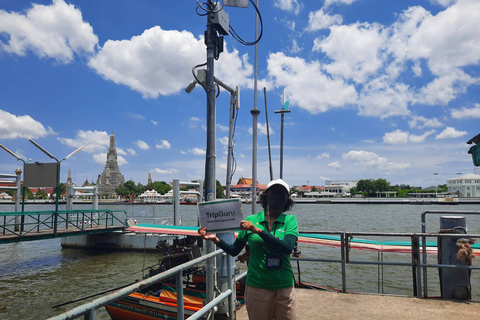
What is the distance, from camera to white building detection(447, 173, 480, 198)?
156m

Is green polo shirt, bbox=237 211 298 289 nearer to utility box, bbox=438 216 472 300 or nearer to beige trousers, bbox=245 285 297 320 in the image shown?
beige trousers, bbox=245 285 297 320

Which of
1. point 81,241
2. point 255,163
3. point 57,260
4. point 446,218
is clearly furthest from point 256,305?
point 81,241

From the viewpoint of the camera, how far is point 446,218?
20.8 ft

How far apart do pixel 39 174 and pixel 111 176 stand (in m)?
184

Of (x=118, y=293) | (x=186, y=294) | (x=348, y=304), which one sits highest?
(x=118, y=293)

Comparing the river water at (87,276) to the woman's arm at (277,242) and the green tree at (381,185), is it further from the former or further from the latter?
the green tree at (381,185)

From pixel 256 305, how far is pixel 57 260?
74.6 feet

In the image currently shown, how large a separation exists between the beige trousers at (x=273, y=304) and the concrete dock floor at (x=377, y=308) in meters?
2.36

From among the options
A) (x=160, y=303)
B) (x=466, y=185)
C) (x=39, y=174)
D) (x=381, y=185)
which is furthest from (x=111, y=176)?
(x=160, y=303)

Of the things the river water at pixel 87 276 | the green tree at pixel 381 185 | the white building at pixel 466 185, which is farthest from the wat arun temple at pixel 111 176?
the river water at pixel 87 276

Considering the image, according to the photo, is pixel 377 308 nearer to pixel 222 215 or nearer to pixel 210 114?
pixel 222 215

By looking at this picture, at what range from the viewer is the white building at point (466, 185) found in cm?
15600

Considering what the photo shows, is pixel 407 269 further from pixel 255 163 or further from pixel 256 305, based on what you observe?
pixel 256 305

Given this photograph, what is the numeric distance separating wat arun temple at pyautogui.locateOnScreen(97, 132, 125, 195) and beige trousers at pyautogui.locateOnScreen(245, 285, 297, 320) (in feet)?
648
